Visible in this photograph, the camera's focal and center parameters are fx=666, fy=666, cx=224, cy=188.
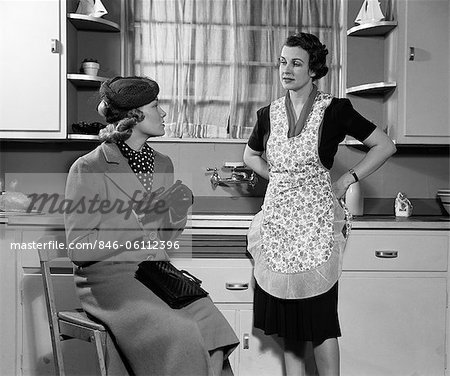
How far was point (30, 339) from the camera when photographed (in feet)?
10.7

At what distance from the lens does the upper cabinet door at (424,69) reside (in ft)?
11.6

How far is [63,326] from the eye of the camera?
2.46 metres

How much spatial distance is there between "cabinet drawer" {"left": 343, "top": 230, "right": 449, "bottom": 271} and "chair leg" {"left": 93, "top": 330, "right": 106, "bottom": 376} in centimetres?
140

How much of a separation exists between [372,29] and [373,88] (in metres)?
0.34

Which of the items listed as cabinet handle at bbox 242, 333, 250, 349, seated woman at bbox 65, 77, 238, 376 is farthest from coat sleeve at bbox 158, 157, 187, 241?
cabinet handle at bbox 242, 333, 250, 349

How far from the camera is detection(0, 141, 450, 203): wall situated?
12.5 ft

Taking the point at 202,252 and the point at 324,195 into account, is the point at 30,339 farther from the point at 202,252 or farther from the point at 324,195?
the point at 324,195

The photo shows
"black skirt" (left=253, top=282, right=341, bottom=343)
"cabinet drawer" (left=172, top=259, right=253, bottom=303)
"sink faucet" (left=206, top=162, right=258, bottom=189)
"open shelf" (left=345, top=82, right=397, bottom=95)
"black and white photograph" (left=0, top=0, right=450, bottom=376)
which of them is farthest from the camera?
"sink faucet" (left=206, top=162, right=258, bottom=189)

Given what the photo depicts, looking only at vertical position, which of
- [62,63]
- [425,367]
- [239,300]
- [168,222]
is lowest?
[425,367]

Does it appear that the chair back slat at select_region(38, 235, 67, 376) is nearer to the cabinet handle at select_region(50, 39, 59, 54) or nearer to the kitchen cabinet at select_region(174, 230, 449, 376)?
the kitchen cabinet at select_region(174, 230, 449, 376)

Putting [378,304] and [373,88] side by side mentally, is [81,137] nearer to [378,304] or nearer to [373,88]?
[373,88]

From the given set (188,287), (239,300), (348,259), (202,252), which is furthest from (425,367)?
(188,287)

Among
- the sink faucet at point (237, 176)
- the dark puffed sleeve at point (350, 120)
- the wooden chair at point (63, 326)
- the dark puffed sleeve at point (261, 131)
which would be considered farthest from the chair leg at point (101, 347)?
the sink faucet at point (237, 176)

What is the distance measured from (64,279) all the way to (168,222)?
0.99 meters
